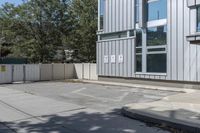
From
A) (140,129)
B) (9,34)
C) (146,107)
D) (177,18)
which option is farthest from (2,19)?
(140,129)

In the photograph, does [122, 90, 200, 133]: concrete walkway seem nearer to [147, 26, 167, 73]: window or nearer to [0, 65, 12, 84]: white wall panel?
[147, 26, 167, 73]: window

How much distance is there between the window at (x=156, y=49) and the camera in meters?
19.9

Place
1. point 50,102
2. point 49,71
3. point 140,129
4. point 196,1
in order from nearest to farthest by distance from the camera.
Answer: point 140,129, point 50,102, point 196,1, point 49,71

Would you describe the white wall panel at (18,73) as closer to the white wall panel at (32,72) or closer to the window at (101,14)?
the white wall panel at (32,72)

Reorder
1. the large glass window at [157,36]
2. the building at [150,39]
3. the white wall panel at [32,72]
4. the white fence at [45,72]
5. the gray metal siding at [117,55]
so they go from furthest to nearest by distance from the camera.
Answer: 1. the white wall panel at [32,72]
2. the white fence at [45,72]
3. the gray metal siding at [117,55]
4. the large glass window at [157,36]
5. the building at [150,39]

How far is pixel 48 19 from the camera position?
36250 mm

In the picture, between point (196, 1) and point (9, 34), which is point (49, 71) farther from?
point (196, 1)

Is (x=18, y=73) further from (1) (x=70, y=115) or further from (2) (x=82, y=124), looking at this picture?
(2) (x=82, y=124)

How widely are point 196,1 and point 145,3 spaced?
5361mm

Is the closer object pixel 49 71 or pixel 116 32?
pixel 116 32

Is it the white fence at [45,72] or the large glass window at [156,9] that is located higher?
the large glass window at [156,9]

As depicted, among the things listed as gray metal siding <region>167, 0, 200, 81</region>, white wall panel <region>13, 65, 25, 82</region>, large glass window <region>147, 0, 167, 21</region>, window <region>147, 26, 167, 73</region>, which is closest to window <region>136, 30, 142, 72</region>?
window <region>147, 26, 167, 73</region>

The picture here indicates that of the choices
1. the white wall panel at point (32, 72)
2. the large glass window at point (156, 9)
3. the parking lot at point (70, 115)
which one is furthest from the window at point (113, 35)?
the parking lot at point (70, 115)

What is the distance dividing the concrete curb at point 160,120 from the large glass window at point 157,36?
9349 mm
